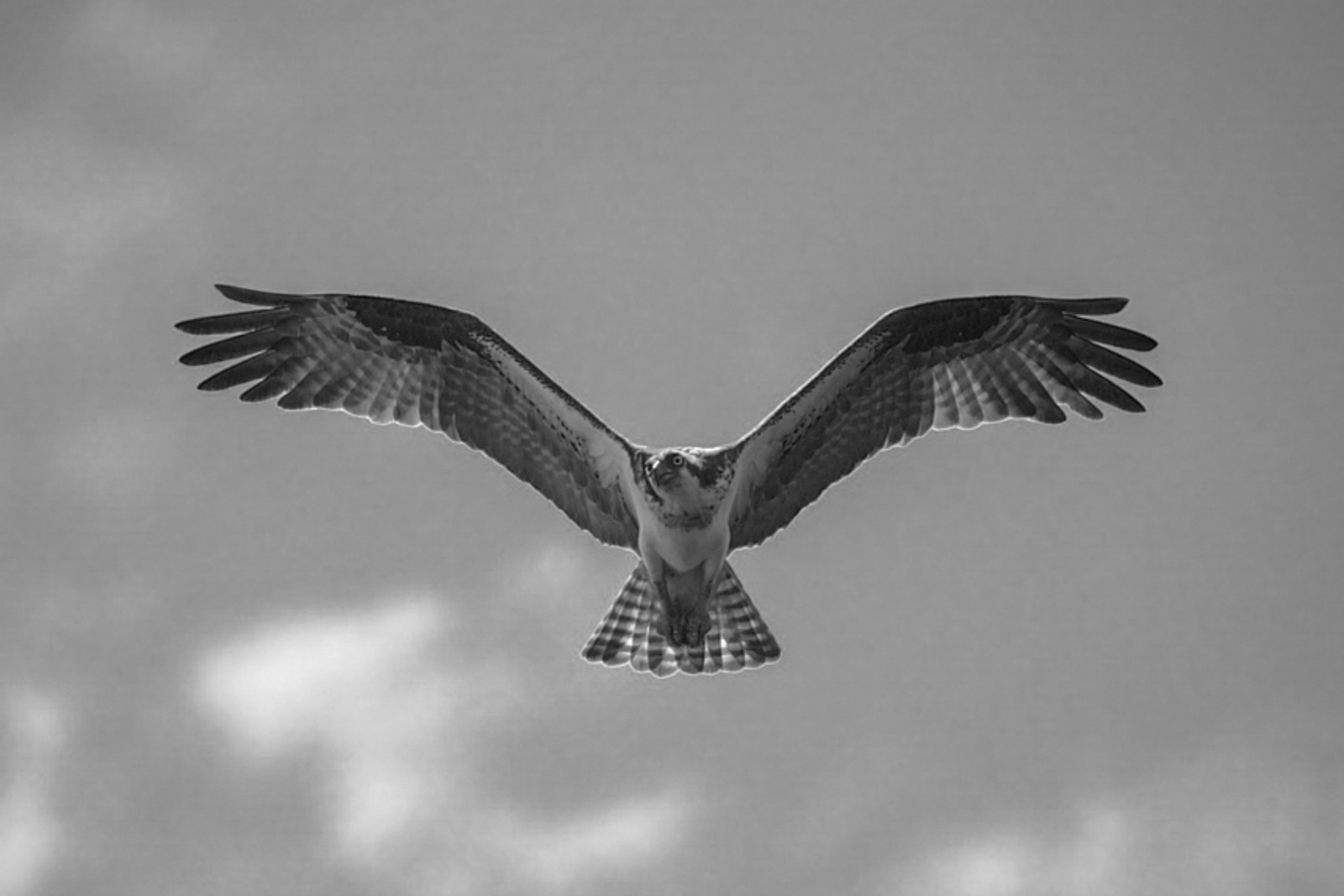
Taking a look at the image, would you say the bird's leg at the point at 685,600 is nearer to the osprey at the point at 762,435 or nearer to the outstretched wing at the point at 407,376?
the osprey at the point at 762,435

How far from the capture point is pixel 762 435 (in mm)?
11703

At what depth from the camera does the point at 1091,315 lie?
12.6 meters

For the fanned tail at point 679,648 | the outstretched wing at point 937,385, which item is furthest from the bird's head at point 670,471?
the fanned tail at point 679,648

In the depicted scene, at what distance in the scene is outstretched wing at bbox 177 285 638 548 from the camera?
12.2 m

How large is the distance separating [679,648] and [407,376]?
10.8 ft

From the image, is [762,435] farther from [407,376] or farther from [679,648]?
[407,376]

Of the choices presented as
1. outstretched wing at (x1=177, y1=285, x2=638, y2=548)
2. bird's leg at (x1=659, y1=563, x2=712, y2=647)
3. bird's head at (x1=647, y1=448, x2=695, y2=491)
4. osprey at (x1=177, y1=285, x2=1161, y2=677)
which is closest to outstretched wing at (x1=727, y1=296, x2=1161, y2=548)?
osprey at (x1=177, y1=285, x2=1161, y2=677)

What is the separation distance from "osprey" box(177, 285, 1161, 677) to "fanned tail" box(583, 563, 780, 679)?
0.02 m

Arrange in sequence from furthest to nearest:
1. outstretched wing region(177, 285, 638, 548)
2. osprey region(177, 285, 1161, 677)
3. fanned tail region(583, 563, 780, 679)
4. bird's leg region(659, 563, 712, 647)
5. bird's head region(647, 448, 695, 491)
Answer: fanned tail region(583, 563, 780, 679) → outstretched wing region(177, 285, 638, 548) → osprey region(177, 285, 1161, 677) → bird's leg region(659, 563, 712, 647) → bird's head region(647, 448, 695, 491)

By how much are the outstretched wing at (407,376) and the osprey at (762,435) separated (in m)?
0.01

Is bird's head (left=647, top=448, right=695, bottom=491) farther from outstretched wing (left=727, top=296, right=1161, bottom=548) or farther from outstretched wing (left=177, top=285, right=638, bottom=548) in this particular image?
outstretched wing (left=177, top=285, right=638, bottom=548)

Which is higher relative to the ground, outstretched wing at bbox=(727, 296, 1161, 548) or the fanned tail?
outstretched wing at bbox=(727, 296, 1161, 548)

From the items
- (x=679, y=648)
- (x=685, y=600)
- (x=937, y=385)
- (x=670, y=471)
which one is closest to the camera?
(x=670, y=471)

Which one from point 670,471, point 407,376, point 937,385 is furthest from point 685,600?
point 407,376
